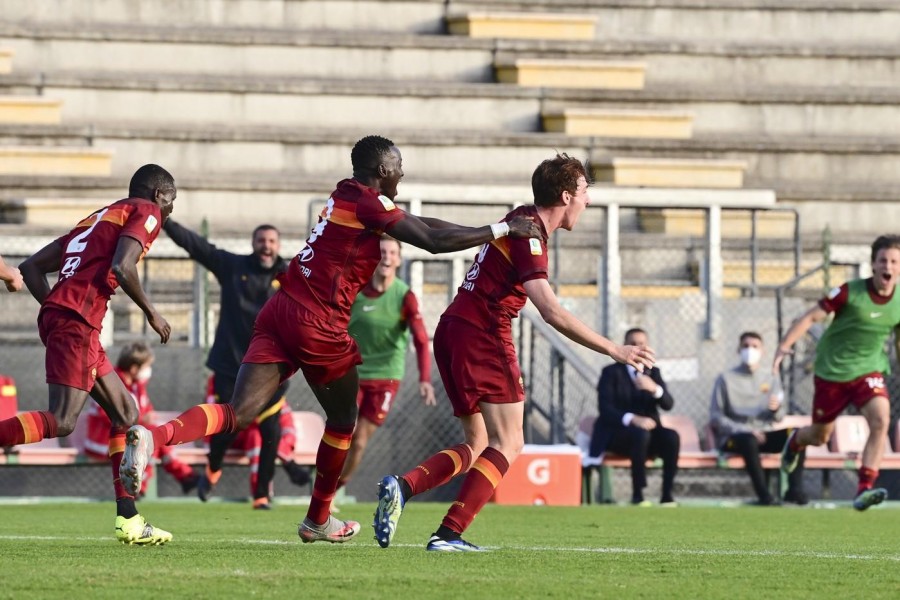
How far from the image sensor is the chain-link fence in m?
16.8

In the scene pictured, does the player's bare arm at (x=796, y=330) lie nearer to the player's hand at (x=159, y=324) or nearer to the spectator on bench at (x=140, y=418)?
the spectator on bench at (x=140, y=418)

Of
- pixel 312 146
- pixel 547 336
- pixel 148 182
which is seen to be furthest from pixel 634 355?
pixel 312 146

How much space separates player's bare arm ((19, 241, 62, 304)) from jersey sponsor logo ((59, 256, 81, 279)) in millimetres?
248

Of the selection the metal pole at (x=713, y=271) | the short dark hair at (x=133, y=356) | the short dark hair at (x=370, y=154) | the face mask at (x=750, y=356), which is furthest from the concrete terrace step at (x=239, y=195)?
the short dark hair at (x=370, y=154)

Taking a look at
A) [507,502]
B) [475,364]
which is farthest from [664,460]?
[475,364]

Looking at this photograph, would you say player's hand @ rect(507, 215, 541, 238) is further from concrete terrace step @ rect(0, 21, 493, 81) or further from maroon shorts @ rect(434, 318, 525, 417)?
concrete terrace step @ rect(0, 21, 493, 81)

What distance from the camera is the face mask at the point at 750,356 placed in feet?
54.2

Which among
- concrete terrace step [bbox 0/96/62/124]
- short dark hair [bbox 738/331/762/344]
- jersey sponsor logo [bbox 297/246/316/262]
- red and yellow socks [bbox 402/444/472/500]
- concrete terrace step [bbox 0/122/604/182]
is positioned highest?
concrete terrace step [bbox 0/96/62/124]

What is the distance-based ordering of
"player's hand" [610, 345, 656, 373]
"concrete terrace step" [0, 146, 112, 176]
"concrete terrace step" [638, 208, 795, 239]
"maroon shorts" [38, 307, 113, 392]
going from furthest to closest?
1. "concrete terrace step" [0, 146, 112, 176]
2. "concrete terrace step" [638, 208, 795, 239]
3. "maroon shorts" [38, 307, 113, 392]
4. "player's hand" [610, 345, 656, 373]

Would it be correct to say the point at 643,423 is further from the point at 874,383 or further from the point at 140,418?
the point at 140,418

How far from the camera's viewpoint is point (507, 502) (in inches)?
621

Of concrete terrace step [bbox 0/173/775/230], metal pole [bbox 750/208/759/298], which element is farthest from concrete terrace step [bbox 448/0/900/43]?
metal pole [bbox 750/208/759/298]

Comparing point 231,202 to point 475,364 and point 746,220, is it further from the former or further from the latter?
point 475,364

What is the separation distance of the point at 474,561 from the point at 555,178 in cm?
186
